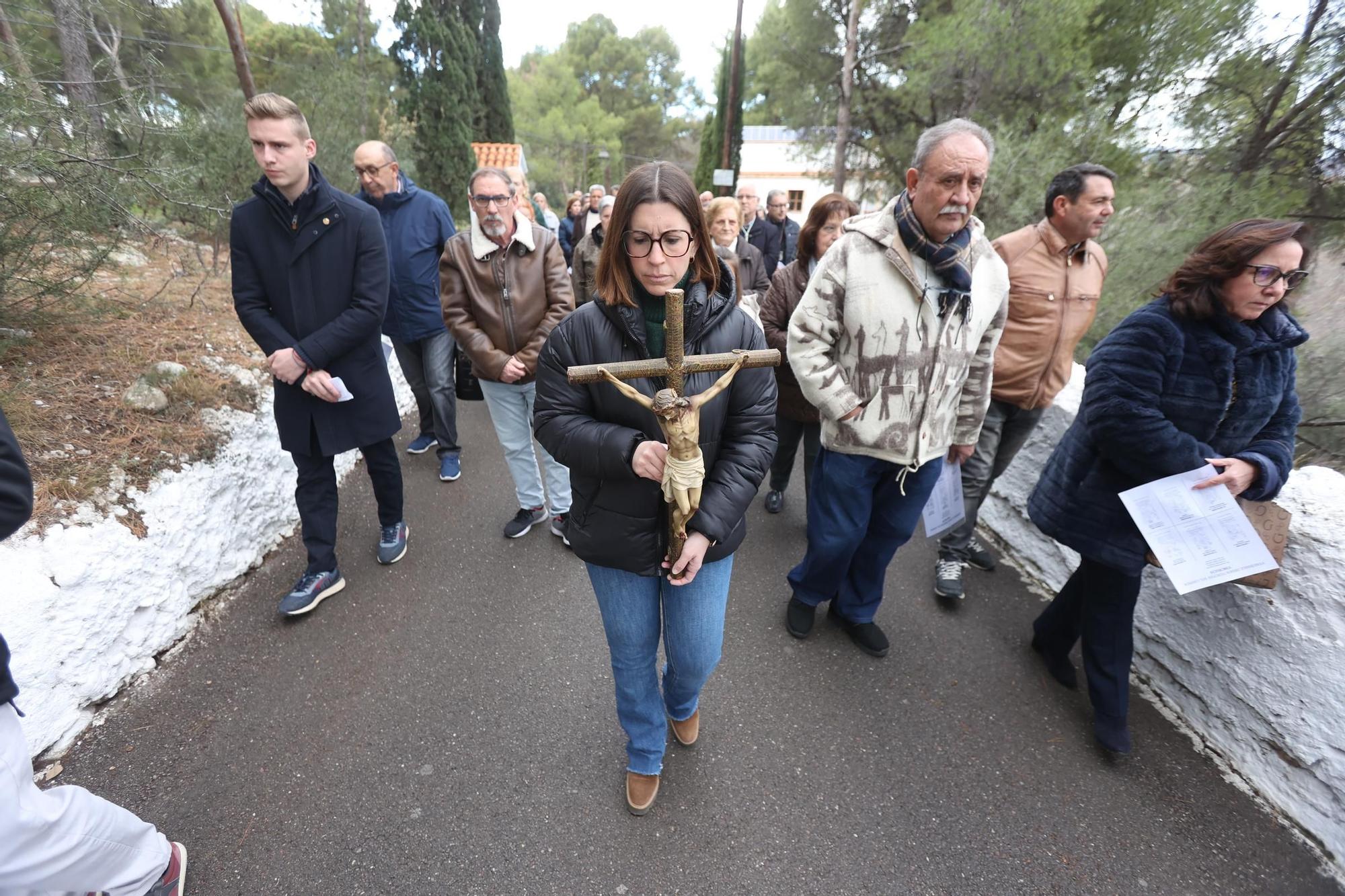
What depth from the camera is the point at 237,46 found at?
22.2 feet

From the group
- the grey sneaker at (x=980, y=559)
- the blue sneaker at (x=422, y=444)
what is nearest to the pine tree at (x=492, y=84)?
the blue sneaker at (x=422, y=444)

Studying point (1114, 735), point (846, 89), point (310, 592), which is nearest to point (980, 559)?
point (1114, 735)

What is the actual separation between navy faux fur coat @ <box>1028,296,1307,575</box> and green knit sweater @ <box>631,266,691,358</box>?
1.69m

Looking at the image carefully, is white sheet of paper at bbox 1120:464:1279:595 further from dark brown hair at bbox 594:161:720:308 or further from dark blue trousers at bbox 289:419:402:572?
dark blue trousers at bbox 289:419:402:572

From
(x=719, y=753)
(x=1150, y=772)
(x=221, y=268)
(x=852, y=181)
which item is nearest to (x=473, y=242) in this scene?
(x=719, y=753)

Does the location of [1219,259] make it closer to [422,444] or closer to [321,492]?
[321,492]

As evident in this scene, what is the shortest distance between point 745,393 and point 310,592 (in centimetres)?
264

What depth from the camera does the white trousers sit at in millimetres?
1309

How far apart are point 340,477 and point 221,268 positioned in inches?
Answer: 181

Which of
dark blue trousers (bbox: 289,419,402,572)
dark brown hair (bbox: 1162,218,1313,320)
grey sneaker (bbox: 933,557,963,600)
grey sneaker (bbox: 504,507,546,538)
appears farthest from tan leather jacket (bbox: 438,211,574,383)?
dark brown hair (bbox: 1162,218,1313,320)

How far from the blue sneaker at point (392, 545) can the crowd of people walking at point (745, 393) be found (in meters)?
0.02

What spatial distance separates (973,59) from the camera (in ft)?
37.5

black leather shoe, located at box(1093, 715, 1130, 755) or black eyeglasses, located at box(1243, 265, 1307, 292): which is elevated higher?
black eyeglasses, located at box(1243, 265, 1307, 292)

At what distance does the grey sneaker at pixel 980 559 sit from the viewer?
12.1 ft
